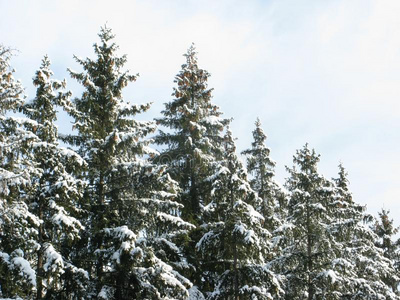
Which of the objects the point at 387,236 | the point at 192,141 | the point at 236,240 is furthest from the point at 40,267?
the point at 387,236

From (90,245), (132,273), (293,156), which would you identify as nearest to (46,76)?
(90,245)

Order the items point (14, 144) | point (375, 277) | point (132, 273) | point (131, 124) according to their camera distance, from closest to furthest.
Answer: point (14, 144), point (132, 273), point (131, 124), point (375, 277)

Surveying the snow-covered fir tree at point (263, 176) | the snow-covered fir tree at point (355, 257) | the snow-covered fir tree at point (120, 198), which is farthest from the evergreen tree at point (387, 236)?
the snow-covered fir tree at point (120, 198)

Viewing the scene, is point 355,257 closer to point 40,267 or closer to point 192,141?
point 192,141

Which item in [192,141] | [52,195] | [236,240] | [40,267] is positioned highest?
[192,141]

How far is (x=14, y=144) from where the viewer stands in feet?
36.9

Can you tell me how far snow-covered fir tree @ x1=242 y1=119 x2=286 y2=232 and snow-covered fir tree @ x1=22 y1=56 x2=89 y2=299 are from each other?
13392 millimetres

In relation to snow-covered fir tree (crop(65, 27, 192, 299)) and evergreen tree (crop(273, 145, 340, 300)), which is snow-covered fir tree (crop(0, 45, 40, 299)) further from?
evergreen tree (crop(273, 145, 340, 300))

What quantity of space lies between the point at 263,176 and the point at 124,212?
13.0 metres

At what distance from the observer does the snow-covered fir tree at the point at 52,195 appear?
12312mm

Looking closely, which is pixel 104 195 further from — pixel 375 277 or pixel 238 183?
pixel 375 277

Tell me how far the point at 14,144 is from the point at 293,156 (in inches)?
561

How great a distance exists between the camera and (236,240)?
14.1 metres

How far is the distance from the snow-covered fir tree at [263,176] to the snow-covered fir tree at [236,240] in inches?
329
